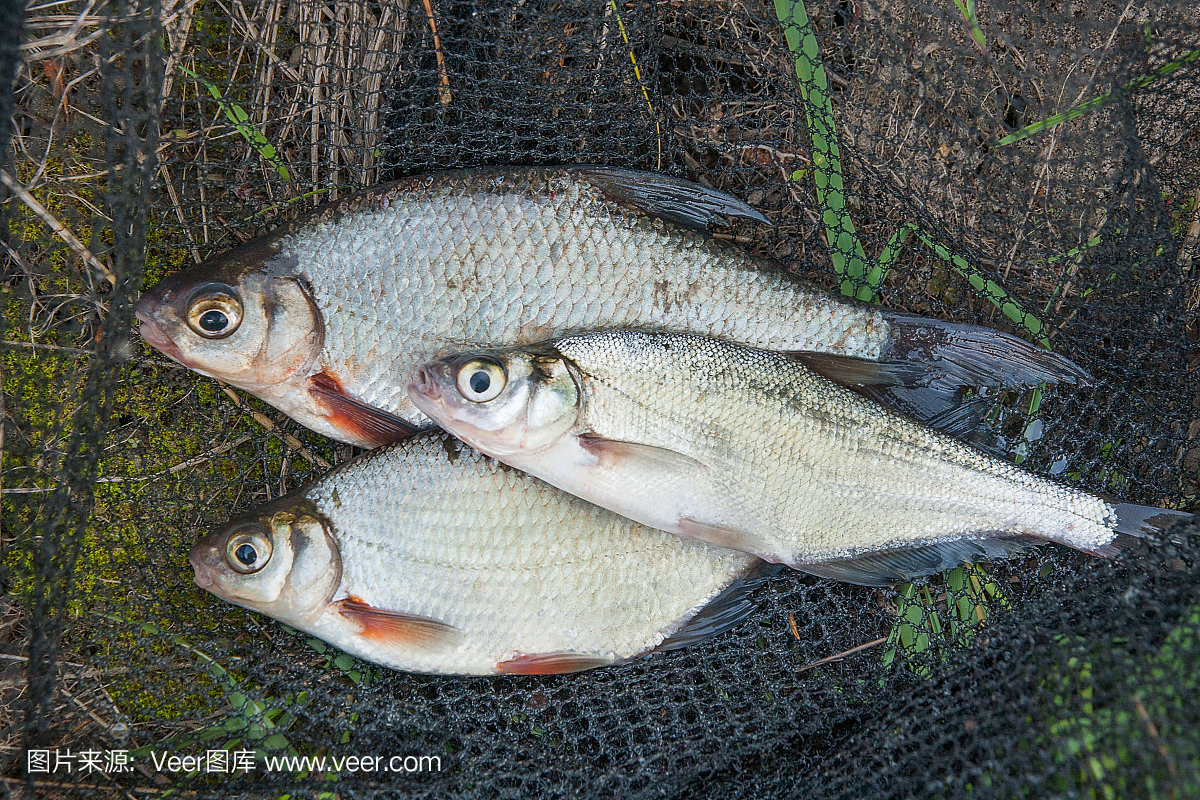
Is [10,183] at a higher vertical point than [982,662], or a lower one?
higher

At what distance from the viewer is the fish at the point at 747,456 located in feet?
7.66

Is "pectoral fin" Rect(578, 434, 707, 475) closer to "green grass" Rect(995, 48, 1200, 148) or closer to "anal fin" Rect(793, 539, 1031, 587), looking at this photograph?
"anal fin" Rect(793, 539, 1031, 587)

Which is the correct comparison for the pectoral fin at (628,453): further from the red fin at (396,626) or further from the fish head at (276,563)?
the fish head at (276,563)

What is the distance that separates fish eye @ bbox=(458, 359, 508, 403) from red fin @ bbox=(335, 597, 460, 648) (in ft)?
2.69

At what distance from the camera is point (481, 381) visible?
2.26 meters

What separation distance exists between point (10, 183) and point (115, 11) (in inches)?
24.5

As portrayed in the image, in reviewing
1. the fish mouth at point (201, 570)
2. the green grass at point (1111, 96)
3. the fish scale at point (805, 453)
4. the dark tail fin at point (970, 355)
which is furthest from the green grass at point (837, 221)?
the fish mouth at point (201, 570)

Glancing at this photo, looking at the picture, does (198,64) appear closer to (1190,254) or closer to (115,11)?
(115,11)

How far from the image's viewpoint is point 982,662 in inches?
100

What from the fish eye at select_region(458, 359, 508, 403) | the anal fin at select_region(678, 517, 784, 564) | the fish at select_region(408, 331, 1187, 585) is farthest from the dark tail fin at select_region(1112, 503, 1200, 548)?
the fish eye at select_region(458, 359, 508, 403)

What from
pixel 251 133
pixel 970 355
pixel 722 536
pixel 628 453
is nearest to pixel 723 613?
pixel 722 536

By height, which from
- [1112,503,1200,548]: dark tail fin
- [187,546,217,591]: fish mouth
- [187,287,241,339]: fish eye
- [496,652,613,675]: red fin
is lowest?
[496,652,613,675]: red fin

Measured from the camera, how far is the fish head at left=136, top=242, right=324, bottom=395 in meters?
2.55

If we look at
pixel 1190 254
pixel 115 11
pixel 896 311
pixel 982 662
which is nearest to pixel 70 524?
pixel 115 11
